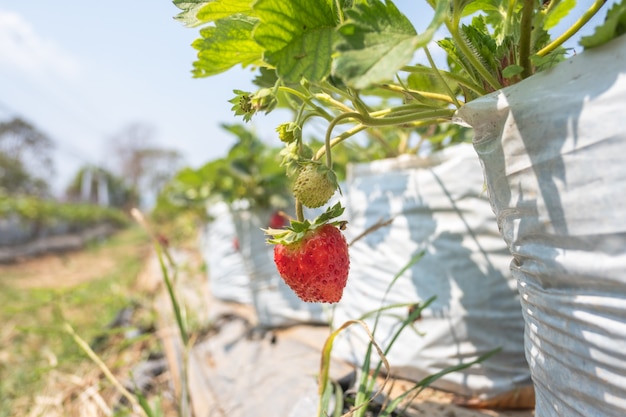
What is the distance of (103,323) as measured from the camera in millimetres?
2258

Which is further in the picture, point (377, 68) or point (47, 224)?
point (47, 224)

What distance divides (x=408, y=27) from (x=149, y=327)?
202 centimetres

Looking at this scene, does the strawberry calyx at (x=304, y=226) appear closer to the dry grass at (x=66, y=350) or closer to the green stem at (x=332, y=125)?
the green stem at (x=332, y=125)

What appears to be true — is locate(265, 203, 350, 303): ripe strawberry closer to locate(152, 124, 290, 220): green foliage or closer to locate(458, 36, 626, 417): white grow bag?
locate(458, 36, 626, 417): white grow bag

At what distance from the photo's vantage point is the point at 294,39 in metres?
0.32

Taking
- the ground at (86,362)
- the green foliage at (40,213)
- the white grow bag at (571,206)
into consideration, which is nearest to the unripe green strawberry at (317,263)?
the white grow bag at (571,206)

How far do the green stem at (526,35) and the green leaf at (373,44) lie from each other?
111 millimetres

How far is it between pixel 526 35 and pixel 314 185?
0.73 ft

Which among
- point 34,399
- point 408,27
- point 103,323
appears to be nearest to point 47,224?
point 103,323

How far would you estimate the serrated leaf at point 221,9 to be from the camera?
0.35 m

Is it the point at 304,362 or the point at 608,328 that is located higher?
the point at 608,328

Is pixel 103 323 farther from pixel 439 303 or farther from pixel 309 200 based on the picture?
pixel 309 200

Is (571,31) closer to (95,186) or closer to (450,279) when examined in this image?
(450,279)

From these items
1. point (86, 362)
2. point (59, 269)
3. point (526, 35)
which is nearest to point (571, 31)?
point (526, 35)
